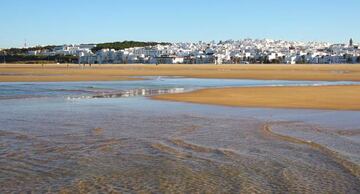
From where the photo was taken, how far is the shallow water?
19.3 ft

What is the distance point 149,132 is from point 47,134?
6.62 ft

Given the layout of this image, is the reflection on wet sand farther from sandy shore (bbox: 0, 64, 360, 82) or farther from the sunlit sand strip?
sandy shore (bbox: 0, 64, 360, 82)

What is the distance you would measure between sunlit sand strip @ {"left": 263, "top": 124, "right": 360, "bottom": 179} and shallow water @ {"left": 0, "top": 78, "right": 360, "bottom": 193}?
0.20ft

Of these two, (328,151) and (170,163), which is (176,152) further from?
(328,151)

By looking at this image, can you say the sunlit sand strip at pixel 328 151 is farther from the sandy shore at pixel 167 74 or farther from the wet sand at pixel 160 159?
the sandy shore at pixel 167 74

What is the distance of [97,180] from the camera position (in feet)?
19.9

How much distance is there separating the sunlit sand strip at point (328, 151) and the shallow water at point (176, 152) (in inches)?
2.4

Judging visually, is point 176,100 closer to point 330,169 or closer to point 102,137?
point 102,137

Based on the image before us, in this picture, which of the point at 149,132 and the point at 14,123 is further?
the point at 14,123

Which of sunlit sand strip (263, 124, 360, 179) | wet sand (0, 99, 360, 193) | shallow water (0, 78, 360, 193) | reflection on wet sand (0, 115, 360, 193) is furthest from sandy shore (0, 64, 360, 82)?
sunlit sand strip (263, 124, 360, 179)

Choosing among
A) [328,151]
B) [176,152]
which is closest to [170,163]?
[176,152]

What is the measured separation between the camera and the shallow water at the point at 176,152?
5895 millimetres

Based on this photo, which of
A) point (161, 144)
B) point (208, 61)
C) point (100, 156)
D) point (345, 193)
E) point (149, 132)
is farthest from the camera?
point (208, 61)

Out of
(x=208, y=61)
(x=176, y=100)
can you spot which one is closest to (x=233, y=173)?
(x=176, y=100)
